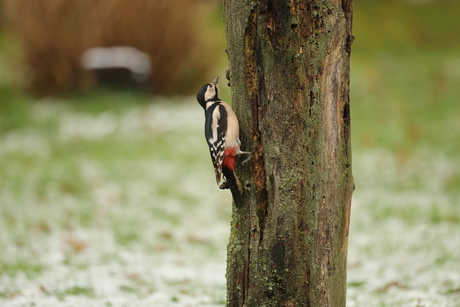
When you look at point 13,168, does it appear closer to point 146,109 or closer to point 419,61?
point 146,109

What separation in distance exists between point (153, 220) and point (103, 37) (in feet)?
24.7

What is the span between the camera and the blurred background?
4.91 meters

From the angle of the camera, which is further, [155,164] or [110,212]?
[155,164]

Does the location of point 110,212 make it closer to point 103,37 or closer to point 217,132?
point 217,132

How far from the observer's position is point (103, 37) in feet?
44.2

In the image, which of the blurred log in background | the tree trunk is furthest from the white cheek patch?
the blurred log in background

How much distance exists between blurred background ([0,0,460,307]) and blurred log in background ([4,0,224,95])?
0.03 meters

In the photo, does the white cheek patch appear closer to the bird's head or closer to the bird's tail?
the bird's head

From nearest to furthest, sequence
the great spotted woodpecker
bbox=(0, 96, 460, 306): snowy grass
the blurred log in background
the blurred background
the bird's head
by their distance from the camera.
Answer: the great spotted woodpecker, the bird's head, bbox=(0, 96, 460, 306): snowy grass, the blurred background, the blurred log in background

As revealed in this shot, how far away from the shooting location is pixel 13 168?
350 inches

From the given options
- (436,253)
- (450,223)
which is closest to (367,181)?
(450,223)

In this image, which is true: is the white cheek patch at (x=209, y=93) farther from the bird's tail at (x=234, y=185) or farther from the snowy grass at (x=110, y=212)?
the snowy grass at (x=110, y=212)

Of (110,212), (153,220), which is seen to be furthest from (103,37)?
(153,220)

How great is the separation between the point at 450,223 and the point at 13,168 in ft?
19.6
